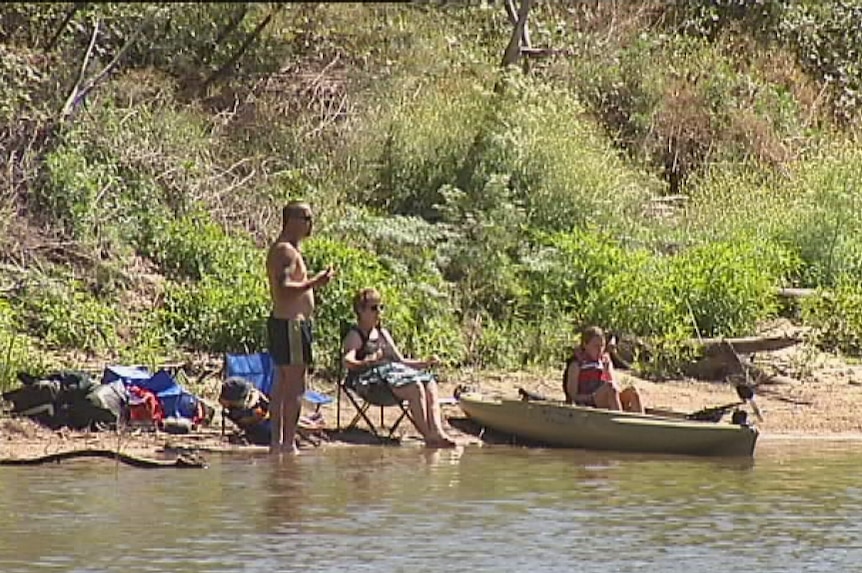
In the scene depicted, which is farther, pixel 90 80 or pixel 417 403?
pixel 90 80

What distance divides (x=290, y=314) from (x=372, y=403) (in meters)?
1.13

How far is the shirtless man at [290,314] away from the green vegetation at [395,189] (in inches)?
78.4

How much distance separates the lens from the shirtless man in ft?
41.1

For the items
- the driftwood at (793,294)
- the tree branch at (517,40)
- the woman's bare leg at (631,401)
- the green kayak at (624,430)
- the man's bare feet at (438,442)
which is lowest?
the man's bare feet at (438,442)

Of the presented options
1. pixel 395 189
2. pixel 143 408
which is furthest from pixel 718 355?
pixel 143 408

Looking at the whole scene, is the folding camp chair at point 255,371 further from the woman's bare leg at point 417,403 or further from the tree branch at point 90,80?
the tree branch at point 90,80

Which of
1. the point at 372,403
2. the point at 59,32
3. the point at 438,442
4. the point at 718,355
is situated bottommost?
the point at 438,442

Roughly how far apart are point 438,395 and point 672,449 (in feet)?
6.21

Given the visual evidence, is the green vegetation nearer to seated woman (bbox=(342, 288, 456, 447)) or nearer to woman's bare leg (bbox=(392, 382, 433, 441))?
seated woman (bbox=(342, 288, 456, 447))

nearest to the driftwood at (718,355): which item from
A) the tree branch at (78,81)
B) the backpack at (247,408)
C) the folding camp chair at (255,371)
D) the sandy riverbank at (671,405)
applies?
the sandy riverbank at (671,405)

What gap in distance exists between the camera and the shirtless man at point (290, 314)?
1254 centimetres

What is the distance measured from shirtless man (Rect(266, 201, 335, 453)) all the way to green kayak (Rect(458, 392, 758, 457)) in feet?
5.90

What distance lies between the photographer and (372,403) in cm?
1345

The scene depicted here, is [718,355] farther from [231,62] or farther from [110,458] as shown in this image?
[231,62]
